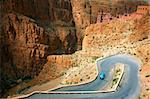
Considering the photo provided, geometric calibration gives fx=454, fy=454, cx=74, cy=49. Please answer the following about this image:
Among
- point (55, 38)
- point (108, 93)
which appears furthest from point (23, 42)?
point (108, 93)

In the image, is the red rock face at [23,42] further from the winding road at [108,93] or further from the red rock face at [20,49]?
the winding road at [108,93]

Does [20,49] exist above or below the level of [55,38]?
below

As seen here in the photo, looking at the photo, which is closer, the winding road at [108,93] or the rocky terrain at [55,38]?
the winding road at [108,93]

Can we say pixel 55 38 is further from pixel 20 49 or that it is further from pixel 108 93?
pixel 108 93

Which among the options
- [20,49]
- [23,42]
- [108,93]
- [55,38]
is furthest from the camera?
[55,38]

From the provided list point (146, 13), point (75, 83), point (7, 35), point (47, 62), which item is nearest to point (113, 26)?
point (146, 13)

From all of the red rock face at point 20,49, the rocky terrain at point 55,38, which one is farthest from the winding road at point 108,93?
the red rock face at point 20,49

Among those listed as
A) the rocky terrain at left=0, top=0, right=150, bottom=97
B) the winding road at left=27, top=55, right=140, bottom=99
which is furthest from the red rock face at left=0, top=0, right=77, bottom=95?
the winding road at left=27, top=55, right=140, bottom=99

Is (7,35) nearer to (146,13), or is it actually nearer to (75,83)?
(146,13)
